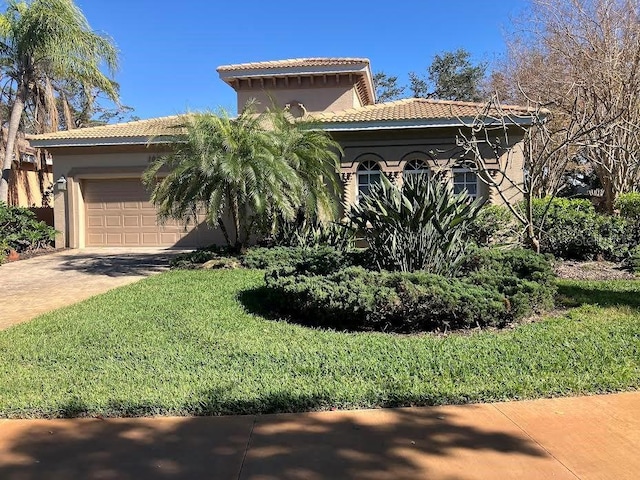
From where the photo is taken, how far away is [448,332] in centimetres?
595

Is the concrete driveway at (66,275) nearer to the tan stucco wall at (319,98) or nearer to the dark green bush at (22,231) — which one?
the dark green bush at (22,231)

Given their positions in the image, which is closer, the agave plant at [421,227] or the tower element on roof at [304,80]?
the agave plant at [421,227]

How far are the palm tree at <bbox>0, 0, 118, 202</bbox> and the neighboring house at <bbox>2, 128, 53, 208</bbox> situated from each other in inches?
157

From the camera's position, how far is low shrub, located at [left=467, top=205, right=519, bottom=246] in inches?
430

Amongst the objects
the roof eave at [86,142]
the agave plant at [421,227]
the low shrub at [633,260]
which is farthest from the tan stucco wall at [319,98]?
the agave plant at [421,227]

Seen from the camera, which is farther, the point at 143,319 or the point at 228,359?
the point at 143,319

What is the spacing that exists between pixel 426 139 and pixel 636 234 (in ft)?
20.9

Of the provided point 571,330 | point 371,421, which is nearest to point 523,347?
point 571,330

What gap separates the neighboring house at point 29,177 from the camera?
70.4 ft

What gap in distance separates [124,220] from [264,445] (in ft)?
49.5

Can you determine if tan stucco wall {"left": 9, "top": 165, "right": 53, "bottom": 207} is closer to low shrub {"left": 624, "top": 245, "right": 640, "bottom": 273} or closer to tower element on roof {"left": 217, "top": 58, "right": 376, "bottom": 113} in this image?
tower element on roof {"left": 217, "top": 58, "right": 376, "bottom": 113}

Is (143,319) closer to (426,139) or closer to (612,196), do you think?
(426,139)

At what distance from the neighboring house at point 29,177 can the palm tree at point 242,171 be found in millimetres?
12768

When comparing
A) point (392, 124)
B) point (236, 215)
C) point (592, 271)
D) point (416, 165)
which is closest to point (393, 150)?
point (416, 165)
